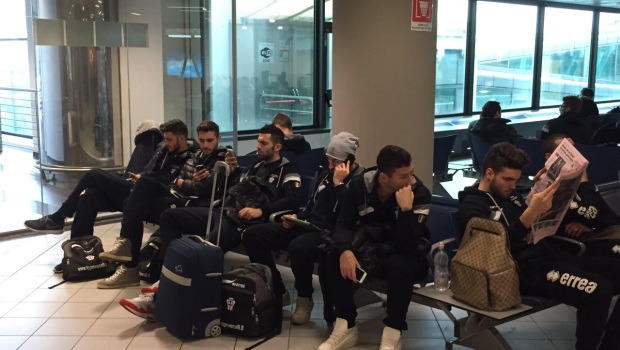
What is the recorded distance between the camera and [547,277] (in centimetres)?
363

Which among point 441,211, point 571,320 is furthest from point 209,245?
point 571,320

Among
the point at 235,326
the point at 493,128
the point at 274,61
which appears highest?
the point at 274,61

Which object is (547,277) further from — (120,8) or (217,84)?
(120,8)

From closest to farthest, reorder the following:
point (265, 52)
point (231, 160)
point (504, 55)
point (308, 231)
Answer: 1. point (308, 231)
2. point (231, 160)
3. point (265, 52)
4. point (504, 55)

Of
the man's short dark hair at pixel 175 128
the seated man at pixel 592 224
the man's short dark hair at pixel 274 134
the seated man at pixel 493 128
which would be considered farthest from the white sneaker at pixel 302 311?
the seated man at pixel 493 128

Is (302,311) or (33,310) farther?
(33,310)

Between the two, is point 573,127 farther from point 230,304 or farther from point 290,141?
point 230,304

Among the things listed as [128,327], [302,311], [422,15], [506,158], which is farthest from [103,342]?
[422,15]

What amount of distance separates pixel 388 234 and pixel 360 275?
11.9 inches

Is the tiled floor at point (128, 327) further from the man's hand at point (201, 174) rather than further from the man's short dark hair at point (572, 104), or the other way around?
the man's short dark hair at point (572, 104)

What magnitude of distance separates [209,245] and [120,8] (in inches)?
194

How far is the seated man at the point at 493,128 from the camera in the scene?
28.1ft

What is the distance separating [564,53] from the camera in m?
15.8

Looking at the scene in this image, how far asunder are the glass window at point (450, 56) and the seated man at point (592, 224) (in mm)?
8974
